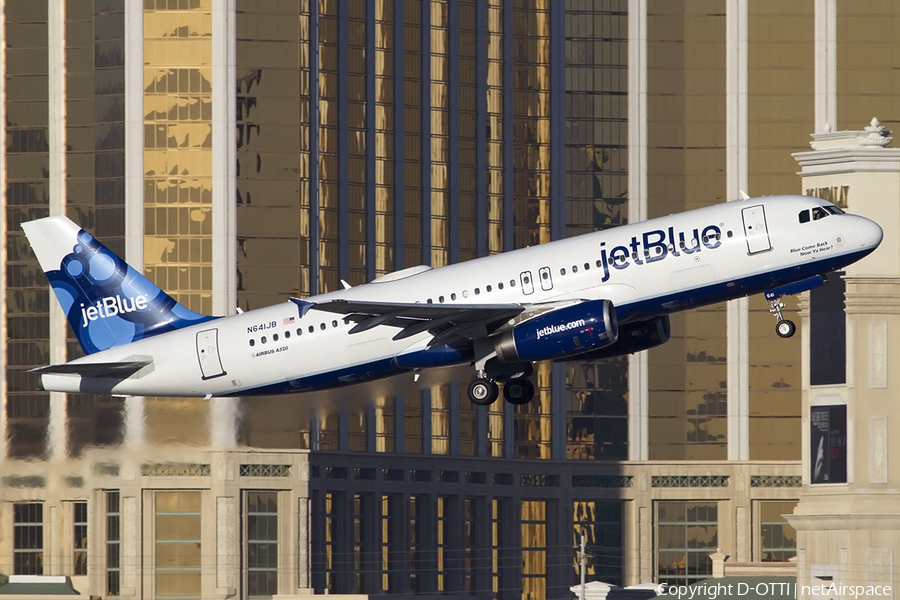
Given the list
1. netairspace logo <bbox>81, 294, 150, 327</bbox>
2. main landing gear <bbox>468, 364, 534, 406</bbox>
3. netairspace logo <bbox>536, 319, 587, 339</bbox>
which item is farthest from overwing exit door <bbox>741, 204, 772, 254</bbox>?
netairspace logo <bbox>81, 294, 150, 327</bbox>

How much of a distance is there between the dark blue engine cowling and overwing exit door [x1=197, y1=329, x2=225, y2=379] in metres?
12.7

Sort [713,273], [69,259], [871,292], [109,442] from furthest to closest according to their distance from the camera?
[871,292] < [109,442] < [69,259] < [713,273]

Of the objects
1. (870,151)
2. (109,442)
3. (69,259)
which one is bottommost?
(109,442)

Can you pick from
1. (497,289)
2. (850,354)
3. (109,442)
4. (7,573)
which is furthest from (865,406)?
(497,289)

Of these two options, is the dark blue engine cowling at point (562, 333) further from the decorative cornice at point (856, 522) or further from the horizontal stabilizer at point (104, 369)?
the decorative cornice at point (856, 522)

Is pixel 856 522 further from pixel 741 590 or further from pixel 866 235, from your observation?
pixel 866 235

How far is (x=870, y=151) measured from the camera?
182m

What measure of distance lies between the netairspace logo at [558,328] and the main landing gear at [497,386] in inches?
138

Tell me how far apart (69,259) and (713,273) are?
3034 centimetres

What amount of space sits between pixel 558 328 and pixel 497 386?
5.72 metres

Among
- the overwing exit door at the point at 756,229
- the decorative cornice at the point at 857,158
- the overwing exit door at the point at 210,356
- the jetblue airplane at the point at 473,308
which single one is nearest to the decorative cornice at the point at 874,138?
the decorative cornice at the point at 857,158

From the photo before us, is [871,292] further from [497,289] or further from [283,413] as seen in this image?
[497,289]

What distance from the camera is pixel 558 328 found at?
8775 centimetres

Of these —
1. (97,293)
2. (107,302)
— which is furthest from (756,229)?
(97,293)
